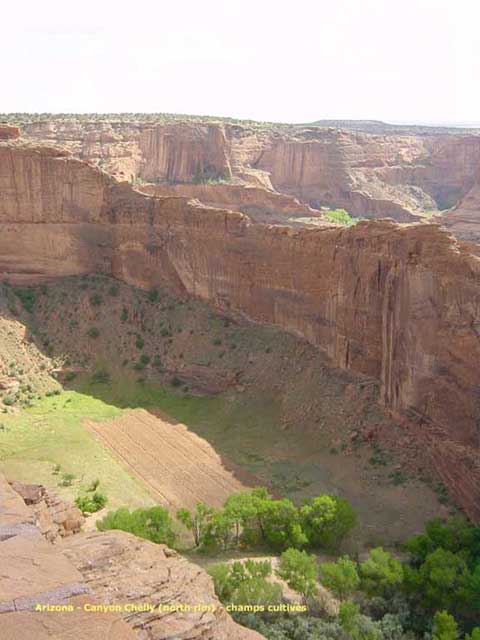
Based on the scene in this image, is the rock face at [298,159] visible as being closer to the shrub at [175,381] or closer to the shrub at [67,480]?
the shrub at [175,381]

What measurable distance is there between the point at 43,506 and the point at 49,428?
13637 millimetres

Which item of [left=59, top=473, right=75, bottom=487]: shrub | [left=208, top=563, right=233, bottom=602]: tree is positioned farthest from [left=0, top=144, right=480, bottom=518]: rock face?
[left=59, top=473, right=75, bottom=487]: shrub

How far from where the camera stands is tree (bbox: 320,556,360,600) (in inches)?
762

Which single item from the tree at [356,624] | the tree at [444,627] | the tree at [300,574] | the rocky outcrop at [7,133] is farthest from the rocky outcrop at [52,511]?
the rocky outcrop at [7,133]

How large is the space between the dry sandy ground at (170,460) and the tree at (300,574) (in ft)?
24.4

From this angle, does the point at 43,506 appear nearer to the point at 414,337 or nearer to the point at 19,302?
the point at 414,337

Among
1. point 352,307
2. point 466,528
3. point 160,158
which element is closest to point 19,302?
point 352,307

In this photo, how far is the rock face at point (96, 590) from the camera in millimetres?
11508

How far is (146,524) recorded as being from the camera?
2255 cm

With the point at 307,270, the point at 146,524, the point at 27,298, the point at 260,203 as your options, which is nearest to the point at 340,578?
the point at 146,524

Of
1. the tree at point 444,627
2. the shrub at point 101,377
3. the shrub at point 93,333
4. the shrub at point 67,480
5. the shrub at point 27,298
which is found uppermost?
the shrub at point 27,298

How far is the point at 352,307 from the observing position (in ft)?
100

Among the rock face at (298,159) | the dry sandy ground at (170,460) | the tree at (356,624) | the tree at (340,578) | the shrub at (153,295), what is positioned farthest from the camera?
the rock face at (298,159)

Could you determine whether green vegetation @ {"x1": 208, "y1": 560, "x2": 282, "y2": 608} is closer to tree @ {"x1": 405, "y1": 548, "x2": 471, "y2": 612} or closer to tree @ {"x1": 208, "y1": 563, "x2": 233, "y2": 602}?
tree @ {"x1": 208, "y1": 563, "x2": 233, "y2": 602}
